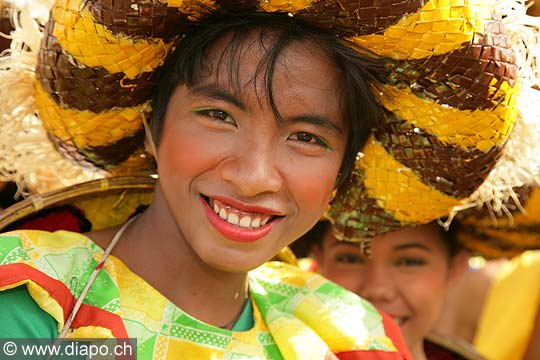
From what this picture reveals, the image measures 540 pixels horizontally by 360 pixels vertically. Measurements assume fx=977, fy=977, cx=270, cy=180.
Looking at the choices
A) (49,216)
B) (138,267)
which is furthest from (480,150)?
(49,216)

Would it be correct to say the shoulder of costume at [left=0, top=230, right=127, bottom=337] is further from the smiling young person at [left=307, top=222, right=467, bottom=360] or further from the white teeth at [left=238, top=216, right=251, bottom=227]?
the smiling young person at [left=307, top=222, right=467, bottom=360]

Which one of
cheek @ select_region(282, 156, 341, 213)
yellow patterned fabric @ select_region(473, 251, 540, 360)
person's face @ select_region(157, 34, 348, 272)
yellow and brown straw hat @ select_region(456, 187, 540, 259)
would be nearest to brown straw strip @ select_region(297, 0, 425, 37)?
person's face @ select_region(157, 34, 348, 272)

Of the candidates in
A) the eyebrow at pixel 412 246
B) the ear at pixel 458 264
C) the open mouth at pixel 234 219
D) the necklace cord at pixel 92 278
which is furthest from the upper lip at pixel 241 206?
the ear at pixel 458 264

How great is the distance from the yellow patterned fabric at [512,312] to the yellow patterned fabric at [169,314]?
4.89 ft

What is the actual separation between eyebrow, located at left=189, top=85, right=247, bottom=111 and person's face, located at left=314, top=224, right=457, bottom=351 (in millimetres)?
1261

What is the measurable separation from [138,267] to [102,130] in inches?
14.6

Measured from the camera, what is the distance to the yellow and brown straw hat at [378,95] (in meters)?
2.12

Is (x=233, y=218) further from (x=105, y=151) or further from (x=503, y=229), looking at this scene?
(x=503, y=229)

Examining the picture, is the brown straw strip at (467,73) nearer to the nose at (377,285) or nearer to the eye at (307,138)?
the eye at (307,138)

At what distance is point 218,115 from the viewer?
7.25 ft

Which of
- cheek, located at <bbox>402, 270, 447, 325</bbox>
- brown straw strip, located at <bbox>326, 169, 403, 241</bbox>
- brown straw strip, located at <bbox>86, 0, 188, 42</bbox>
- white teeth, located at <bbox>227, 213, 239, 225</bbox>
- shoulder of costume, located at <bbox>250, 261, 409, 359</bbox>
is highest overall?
brown straw strip, located at <bbox>86, 0, 188, 42</bbox>

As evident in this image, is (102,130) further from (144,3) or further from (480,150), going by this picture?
(480,150)

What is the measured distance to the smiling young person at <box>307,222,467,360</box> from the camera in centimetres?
334

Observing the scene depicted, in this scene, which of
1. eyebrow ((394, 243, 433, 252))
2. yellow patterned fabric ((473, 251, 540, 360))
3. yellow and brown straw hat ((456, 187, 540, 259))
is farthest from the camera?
yellow patterned fabric ((473, 251, 540, 360))
